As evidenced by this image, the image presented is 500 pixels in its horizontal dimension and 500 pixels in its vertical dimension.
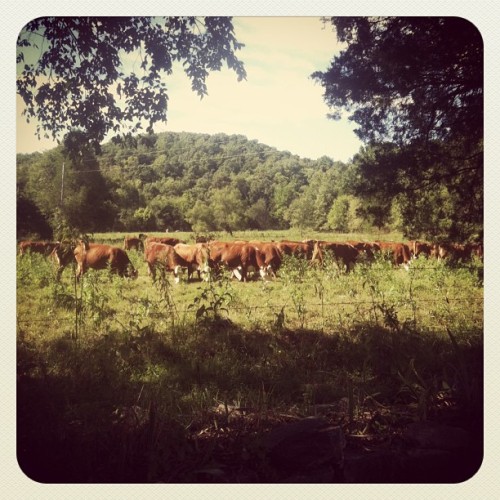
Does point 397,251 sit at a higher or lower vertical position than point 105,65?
lower

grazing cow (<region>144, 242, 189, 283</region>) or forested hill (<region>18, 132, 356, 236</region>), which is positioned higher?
forested hill (<region>18, 132, 356, 236</region>)

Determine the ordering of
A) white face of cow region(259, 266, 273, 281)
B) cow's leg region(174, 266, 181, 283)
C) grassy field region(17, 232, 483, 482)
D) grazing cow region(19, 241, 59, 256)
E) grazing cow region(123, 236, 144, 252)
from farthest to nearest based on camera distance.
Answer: white face of cow region(259, 266, 273, 281) < cow's leg region(174, 266, 181, 283) < grazing cow region(123, 236, 144, 252) < grazing cow region(19, 241, 59, 256) < grassy field region(17, 232, 483, 482)

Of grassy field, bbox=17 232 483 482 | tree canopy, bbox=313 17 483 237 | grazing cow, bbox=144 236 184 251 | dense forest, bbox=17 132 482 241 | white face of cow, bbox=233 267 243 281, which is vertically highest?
tree canopy, bbox=313 17 483 237

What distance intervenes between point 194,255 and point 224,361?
0.86m

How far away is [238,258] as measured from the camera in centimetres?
308

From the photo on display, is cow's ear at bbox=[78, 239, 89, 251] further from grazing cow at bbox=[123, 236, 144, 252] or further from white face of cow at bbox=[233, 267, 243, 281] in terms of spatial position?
white face of cow at bbox=[233, 267, 243, 281]

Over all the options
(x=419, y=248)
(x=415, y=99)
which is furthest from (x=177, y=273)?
(x=415, y=99)

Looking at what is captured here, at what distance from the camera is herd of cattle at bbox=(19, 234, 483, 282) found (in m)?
2.94

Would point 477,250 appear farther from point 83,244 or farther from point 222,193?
point 83,244

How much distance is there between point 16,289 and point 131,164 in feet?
3.97

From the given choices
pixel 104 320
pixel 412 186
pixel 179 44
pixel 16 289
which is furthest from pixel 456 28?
pixel 16 289

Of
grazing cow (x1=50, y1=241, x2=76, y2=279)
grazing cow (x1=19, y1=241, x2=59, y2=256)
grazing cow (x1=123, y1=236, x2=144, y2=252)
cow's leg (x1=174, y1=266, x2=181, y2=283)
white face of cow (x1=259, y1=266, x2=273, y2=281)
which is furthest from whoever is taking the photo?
white face of cow (x1=259, y1=266, x2=273, y2=281)

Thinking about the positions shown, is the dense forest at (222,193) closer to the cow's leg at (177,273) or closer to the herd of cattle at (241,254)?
the herd of cattle at (241,254)

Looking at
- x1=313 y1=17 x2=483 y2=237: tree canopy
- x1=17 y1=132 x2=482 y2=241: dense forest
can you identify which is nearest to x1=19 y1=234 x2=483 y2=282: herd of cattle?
x1=17 y1=132 x2=482 y2=241: dense forest
